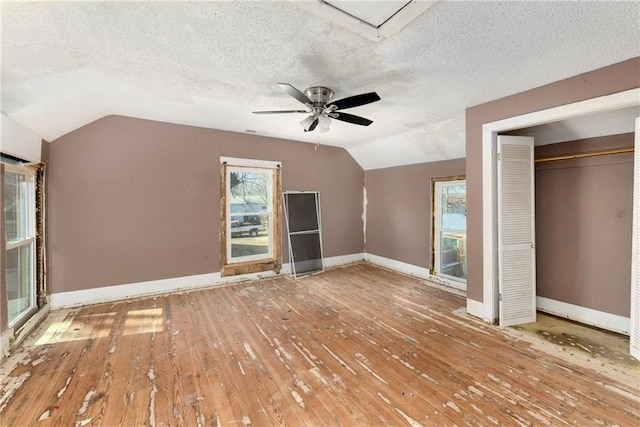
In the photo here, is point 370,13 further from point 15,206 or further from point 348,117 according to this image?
point 15,206

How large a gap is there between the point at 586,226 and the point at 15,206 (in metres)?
6.17

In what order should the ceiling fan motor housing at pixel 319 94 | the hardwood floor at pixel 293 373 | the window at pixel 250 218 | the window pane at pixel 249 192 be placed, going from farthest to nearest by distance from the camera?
the window pane at pixel 249 192 < the window at pixel 250 218 < the ceiling fan motor housing at pixel 319 94 < the hardwood floor at pixel 293 373

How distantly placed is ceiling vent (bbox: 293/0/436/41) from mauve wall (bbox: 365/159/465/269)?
3.07 m

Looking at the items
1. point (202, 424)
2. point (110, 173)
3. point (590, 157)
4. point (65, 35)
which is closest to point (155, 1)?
point (65, 35)

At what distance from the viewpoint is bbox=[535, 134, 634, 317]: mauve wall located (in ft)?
9.02

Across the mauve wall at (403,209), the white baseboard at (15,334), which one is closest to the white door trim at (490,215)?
the mauve wall at (403,209)

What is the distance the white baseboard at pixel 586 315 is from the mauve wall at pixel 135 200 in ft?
14.4

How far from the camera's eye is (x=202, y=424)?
1663 mm

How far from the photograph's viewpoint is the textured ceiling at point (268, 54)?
1.57 meters

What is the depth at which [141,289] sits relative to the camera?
3828 millimetres

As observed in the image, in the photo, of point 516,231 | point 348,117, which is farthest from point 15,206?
point 516,231

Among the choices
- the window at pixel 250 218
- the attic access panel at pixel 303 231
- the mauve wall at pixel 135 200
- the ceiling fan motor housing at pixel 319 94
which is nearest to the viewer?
the ceiling fan motor housing at pixel 319 94

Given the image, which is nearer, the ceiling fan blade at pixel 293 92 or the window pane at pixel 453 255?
the ceiling fan blade at pixel 293 92

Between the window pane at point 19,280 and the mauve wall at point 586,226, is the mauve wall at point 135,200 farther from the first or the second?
the mauve wall at point 586,226
